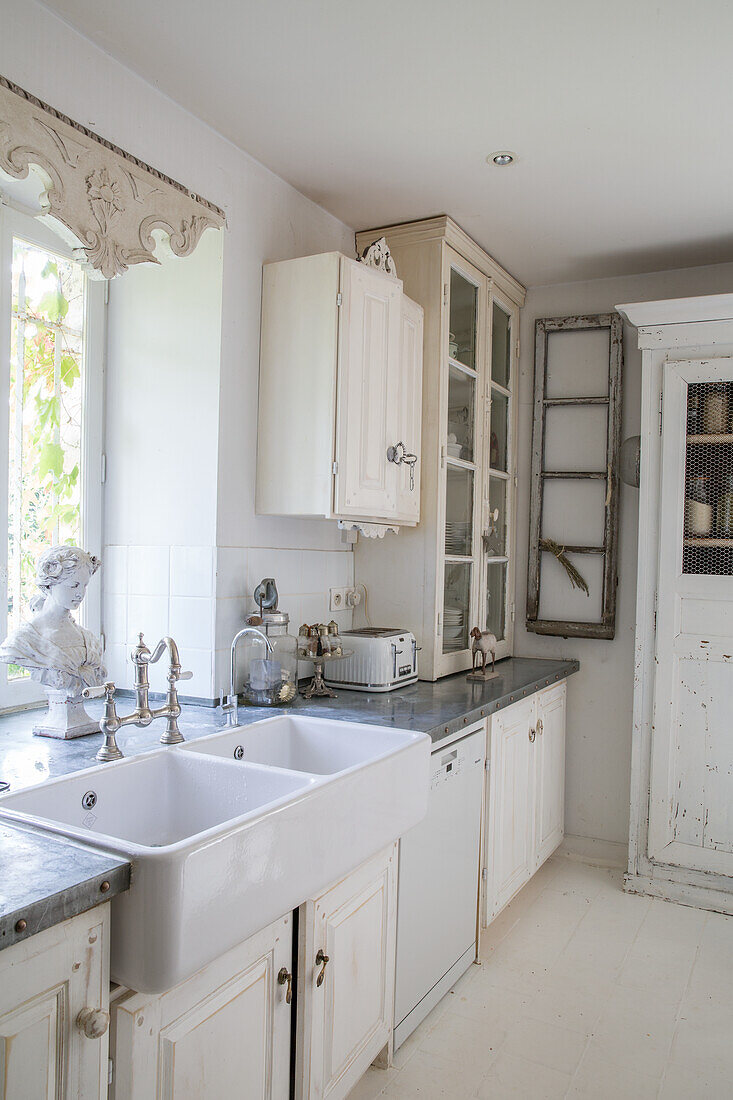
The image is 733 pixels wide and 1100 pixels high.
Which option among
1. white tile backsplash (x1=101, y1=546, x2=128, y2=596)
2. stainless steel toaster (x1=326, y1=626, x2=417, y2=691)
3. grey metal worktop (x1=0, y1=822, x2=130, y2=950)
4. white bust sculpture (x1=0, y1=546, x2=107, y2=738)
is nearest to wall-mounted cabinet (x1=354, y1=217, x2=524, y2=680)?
stainless steel toaster (x1=326, y1=626, x2=417, y2=691)

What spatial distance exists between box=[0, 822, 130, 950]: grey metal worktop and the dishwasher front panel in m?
1.03

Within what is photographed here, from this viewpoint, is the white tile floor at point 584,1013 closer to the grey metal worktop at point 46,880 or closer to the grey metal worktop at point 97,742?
the grey metal worktop at point 97,742

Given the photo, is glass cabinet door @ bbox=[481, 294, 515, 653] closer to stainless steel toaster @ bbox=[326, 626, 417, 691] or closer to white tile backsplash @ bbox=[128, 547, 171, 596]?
stainless steel toaster @ bbox=[326, 626, 417, 691]

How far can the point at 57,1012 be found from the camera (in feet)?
3.33

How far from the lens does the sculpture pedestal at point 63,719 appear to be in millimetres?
1830

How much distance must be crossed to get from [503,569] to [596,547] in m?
0.41

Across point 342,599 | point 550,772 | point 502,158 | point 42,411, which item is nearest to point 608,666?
point 550,772

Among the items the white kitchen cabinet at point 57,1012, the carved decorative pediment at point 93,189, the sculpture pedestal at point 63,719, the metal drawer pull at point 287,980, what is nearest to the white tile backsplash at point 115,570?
the sculpture pedestal at point 63,719

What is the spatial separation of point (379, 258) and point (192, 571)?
1.19 m

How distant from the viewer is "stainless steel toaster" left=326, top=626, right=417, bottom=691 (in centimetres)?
254

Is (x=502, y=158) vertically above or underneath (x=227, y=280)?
above

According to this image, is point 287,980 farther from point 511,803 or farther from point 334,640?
point 511,803

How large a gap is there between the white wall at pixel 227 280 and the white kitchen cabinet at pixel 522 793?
82 cm

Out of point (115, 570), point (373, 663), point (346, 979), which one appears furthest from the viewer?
point (373, 663)
